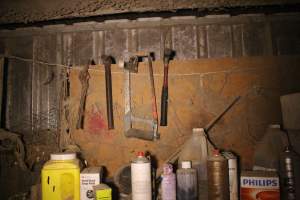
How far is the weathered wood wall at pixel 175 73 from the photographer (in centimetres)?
179

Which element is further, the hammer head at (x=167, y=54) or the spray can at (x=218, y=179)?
→ the hammer head at (x=167, y=54)

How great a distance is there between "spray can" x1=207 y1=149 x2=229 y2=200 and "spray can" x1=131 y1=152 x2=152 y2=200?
13.9 inches

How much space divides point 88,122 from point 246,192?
3.72ft

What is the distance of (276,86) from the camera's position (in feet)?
5.86

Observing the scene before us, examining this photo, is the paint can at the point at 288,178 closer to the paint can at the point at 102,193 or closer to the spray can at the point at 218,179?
the spray can at the point at 218,179

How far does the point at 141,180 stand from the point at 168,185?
15 centimetres

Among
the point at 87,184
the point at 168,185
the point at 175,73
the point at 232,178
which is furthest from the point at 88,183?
the point at 175,73

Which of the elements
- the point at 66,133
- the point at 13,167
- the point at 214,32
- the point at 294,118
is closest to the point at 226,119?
the point at 294,118

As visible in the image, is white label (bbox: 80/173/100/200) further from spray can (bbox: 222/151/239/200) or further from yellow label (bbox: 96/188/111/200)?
spray can (bbox: 222/151/239/200)

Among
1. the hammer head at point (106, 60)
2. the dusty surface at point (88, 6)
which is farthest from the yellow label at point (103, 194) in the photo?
the dusty surface at point (88, 6)

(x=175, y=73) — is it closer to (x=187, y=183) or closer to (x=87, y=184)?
(x=187, y=183)

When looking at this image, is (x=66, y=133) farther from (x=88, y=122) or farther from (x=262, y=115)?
(x=262, y=115)

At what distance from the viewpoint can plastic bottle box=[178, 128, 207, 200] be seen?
4.91 feet

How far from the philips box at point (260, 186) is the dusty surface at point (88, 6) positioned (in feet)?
3.40
